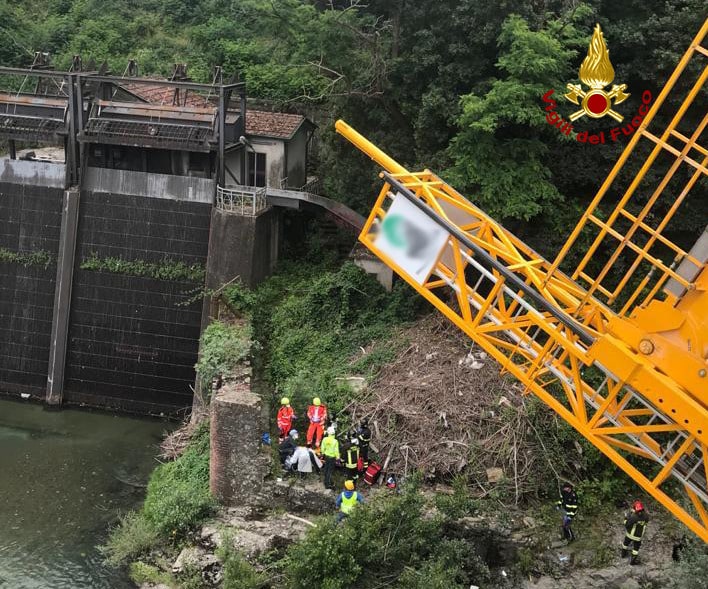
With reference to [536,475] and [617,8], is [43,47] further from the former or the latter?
[536,475]

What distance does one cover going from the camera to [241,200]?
743 inches

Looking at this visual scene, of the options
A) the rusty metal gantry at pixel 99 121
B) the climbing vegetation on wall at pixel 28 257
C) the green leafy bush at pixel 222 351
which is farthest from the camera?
the climbing vegetation on wall at pixel 28 257

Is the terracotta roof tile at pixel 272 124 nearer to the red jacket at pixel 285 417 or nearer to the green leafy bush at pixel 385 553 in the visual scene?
the red jacket at pixel 285 417

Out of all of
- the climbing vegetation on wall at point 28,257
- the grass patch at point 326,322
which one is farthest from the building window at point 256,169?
the climbing vegetation on wall at point 28,257

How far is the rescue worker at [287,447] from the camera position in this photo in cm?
1257

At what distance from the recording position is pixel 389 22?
1828 centimetres

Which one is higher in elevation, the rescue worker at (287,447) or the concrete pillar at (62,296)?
the rescue worker at (287,447)

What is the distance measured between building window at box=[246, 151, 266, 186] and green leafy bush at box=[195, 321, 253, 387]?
7446mm

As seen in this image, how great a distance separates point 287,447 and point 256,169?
1241 cm

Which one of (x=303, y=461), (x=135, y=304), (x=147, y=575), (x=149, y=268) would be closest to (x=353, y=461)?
(x=303, y=461)

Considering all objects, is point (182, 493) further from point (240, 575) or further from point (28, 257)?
point (28, 257)

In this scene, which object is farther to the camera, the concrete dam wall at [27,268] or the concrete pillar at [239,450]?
the concrete dam wall at [27,268]

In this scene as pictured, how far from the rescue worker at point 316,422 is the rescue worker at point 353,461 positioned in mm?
739

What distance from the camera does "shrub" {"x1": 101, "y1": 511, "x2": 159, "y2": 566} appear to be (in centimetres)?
1301
